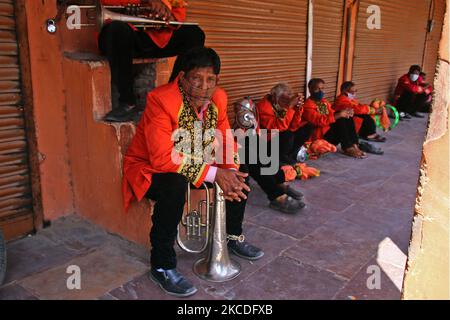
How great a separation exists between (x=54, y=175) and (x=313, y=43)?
4.64 m

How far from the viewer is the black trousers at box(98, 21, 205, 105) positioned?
314 cm

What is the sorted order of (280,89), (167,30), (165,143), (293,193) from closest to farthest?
(165,143) < (167,30) < (293,193) < (280,89)

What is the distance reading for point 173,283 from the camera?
2.81 m

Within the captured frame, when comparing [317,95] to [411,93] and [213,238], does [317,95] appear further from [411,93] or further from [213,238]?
[411,93]

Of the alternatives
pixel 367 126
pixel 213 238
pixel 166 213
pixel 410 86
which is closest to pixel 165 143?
pixel 166 213

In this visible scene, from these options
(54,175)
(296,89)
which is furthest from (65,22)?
(296,89)

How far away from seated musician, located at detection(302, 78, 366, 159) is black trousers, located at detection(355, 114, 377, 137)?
0.81 metres

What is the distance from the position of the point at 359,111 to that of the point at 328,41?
1.30 meters

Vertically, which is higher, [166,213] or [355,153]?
[166,213]

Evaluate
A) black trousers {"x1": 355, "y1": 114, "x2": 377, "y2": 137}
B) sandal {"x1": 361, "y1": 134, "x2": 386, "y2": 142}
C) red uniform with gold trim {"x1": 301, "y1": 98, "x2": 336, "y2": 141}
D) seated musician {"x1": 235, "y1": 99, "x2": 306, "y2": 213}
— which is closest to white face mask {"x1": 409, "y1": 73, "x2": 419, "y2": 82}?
sandal {"x1": 361, "y1": 134, "x2": 386, "y2": 142}

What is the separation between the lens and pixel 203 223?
318 cm

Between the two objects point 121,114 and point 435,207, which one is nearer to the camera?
point 435,207

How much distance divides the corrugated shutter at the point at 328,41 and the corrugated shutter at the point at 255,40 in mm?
424

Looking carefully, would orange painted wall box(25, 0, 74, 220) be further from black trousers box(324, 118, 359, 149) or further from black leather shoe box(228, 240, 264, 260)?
black trousers box(324, 118, 359, 149)
